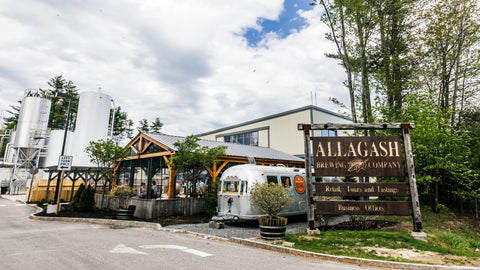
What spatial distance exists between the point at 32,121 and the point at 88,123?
34.9 ft

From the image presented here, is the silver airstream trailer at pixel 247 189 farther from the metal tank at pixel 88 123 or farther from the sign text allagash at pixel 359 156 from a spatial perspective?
the metal tank at pixel 88 123

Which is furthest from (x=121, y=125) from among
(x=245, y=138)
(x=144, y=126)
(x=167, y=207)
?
(x=167, y=207)

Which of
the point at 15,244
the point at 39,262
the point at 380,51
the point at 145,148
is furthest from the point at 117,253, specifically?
the point at 380,51

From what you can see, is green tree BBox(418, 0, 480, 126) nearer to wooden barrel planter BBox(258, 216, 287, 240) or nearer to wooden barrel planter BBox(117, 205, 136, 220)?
wooden barrel planter BBox(258, 216, 287, 240)

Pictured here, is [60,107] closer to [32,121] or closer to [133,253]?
[32,121]

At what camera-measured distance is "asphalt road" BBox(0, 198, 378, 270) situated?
18.0ft

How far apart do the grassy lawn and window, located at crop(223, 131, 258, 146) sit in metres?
22.5

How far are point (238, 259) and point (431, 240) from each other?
21.2ft

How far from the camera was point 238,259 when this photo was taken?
6.05m

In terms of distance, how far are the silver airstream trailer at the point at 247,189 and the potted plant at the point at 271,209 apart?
7.15ft

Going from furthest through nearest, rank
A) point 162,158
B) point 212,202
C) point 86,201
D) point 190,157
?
point 162,158 < point 86,201 < point 212,202 < point 190,157

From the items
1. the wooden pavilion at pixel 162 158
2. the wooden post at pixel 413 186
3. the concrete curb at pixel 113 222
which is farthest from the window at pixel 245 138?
the wooden post at pixel 413 186

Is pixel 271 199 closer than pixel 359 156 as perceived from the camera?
Yes

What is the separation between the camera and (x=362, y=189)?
29.5 ft
